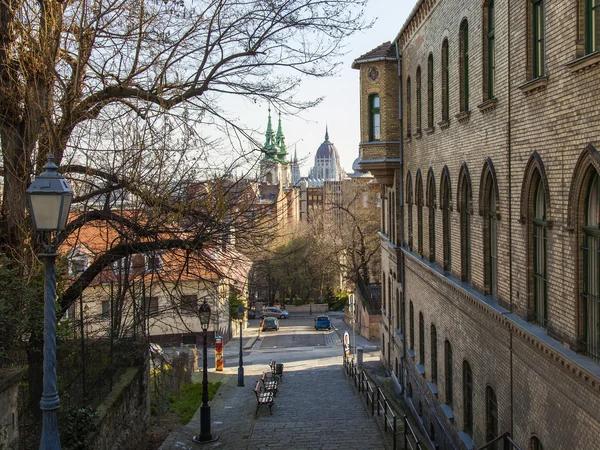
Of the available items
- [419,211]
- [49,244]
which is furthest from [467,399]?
[49,244]

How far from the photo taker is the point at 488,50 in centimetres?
1195

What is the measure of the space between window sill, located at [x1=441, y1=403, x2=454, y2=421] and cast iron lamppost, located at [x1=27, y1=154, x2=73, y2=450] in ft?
33.6

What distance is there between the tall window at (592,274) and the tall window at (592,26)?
1358mm

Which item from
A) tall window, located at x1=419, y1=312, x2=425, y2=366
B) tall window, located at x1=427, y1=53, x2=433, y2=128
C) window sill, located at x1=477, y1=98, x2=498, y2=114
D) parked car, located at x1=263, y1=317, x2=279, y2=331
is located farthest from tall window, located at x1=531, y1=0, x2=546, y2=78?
parked car, located at x1=263, y1=317, x2=279, y2=331

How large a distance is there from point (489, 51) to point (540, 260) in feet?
13.7

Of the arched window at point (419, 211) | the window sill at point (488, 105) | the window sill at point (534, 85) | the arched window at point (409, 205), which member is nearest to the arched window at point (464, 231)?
the window sill at point (488, 105)

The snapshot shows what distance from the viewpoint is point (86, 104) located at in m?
11.3

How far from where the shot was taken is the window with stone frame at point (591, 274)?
25.0ft

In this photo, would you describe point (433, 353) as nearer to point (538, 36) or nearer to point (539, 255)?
point (539, 255)

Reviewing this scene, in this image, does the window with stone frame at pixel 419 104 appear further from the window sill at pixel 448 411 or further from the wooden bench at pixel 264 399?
the wooden bench at pixel 264 399

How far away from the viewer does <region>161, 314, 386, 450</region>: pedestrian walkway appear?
14.8 meters

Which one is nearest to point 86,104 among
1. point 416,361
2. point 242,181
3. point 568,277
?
point 242,181

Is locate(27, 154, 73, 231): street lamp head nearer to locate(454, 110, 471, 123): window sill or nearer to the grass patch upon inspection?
locate(454, 110, 471, 123): window sill

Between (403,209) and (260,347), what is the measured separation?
2498 cm
